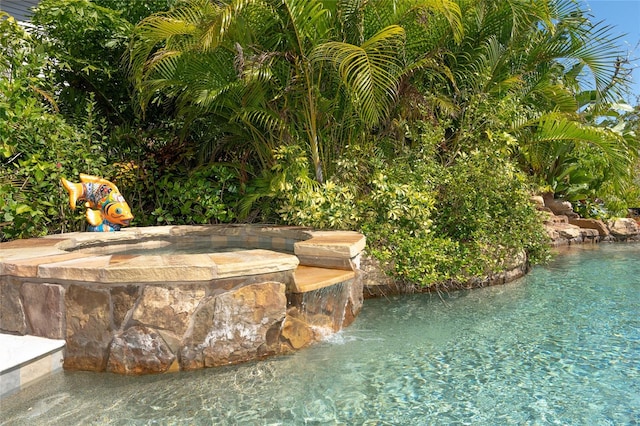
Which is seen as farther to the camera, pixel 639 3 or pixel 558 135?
pixel 639 3

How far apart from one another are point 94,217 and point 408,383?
11.2ft

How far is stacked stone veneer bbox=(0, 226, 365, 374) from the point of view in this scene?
9.12ft

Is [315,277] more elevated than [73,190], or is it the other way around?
[73,190]

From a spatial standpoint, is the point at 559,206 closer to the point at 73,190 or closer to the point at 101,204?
the point at 101,204

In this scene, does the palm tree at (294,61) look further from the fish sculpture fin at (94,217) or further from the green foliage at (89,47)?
the fish sculpture fin at (94,217)

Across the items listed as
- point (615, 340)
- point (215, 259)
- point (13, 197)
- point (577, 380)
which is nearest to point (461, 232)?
point (615, 340)

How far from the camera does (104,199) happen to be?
464 cm

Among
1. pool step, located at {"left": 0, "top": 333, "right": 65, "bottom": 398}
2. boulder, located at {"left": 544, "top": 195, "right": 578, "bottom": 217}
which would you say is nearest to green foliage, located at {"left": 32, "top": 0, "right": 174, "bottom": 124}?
pool step, located at {"left": 0, "top": 333, "right": 65, "bottom": 398}

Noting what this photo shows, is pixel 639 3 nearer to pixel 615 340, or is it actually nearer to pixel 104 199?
pixel 615 340

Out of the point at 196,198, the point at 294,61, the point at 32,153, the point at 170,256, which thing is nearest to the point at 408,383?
the point at 170,256

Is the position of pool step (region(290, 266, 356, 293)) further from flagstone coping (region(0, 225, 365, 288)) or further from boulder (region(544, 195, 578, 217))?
boulder (region(544, 195, 578, 217))

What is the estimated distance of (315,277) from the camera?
350cm

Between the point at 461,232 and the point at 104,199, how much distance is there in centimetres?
381

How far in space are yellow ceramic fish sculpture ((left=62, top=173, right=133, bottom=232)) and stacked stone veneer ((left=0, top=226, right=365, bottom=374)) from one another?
1.35 m
